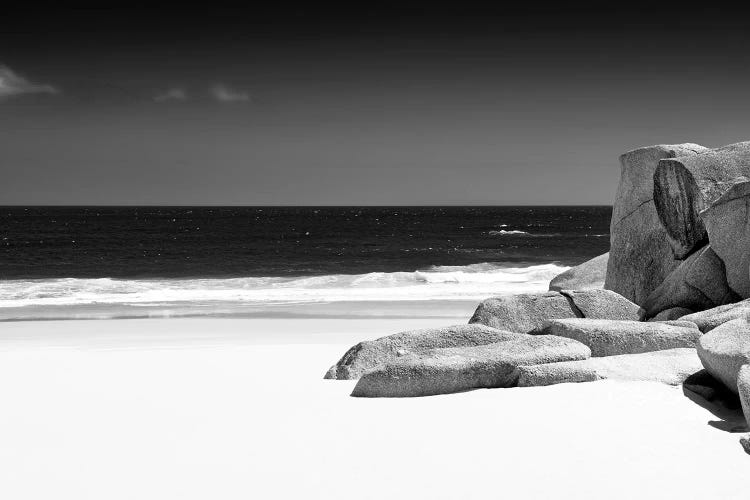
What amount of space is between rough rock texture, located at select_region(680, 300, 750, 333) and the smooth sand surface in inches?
93.5

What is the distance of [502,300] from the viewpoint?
1066 cm

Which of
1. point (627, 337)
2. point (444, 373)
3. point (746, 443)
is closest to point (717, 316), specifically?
point (627, 337)

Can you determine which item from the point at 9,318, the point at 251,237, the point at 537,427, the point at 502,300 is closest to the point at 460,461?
the point at 537,427

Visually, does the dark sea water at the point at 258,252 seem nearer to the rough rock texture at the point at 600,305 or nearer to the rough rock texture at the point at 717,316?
the rough rock texture at the point at 600,305

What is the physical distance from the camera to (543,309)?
34.6ft

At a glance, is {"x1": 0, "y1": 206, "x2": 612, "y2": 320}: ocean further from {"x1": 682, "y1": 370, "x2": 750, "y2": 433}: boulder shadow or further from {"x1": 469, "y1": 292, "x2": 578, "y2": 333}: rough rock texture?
{"x1": 682, "y1": 370, "x2": 750, "y2": 433}: boulder shadow

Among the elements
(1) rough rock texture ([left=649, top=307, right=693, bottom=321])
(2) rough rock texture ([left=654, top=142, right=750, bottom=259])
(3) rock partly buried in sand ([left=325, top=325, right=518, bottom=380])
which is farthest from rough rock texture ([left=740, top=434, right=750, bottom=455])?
(2) rough rock texture ([left=654, top=142, right=750, bottom=259])

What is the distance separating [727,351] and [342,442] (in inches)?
131

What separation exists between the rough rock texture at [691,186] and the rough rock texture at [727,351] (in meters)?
5.34

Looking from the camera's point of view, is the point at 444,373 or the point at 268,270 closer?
the point at 444,373

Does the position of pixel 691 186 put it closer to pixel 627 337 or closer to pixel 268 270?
pixel 627 337

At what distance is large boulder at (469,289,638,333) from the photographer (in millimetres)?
10398

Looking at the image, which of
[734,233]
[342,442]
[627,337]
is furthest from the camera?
[734,233]

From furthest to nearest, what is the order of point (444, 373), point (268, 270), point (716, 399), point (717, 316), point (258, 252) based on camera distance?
point (258, 252), point (268, 270), point (717, 316), point (444, 373), point (716, 399)
